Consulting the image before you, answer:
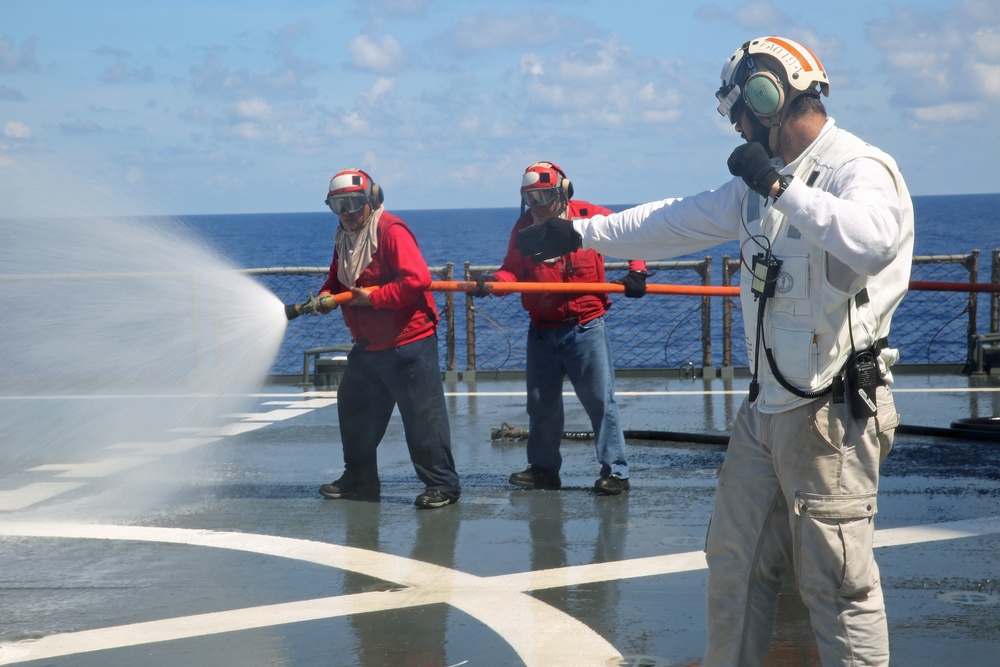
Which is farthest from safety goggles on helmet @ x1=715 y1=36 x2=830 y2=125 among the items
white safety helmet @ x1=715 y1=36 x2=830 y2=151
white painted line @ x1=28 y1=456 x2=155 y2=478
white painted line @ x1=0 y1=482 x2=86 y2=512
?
white painted line @ x1=28 y1=456 x2=155 y2=478

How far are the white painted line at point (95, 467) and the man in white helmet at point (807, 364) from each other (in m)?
5.88

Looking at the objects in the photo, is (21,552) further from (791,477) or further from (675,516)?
(791,477)

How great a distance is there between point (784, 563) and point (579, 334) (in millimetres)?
3596

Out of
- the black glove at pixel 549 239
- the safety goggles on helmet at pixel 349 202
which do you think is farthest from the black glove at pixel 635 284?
the black glove at pixel 549 239

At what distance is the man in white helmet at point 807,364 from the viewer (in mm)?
3236

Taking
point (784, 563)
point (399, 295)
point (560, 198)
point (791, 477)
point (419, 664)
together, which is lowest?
point (419, 664)

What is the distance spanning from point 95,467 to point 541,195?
4.15 m

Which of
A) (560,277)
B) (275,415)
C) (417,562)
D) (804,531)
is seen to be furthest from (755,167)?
(275,415)

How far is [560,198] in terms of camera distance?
269 inches

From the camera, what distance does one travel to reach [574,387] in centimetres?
714

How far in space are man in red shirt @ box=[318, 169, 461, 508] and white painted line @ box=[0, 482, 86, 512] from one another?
2.20 metres

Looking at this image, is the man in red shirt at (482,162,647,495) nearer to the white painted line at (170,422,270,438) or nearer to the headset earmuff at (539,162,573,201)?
the headset earmuff at (539,162,573,201)

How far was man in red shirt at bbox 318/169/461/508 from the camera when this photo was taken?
264 inches

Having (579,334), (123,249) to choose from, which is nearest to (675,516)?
Result: (579,334)
